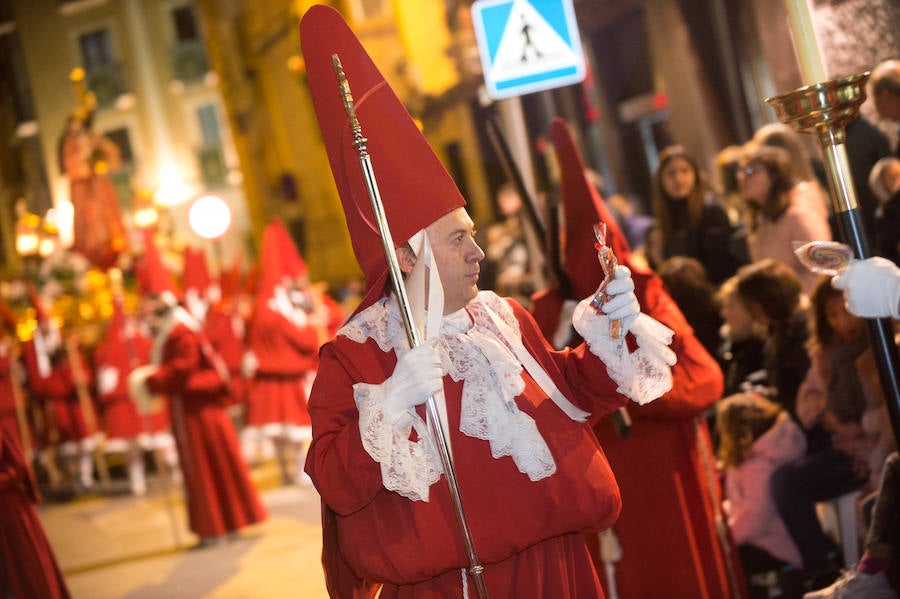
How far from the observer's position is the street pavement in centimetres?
713

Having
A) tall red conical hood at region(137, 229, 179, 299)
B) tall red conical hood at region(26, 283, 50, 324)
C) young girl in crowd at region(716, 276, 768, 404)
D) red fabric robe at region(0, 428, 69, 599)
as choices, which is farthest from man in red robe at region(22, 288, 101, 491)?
young girl in crowd at region(716, 276, 768, 404)

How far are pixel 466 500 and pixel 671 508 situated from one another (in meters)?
1.92

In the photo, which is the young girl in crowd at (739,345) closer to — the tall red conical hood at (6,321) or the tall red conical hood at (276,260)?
the tall red conical hood at (276,260)

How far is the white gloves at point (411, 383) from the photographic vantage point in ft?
8.50

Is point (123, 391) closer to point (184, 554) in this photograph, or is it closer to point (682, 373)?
point (184, 554)

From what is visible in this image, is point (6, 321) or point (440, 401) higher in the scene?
point (6, 321)

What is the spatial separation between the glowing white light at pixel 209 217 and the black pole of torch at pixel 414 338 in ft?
44.3

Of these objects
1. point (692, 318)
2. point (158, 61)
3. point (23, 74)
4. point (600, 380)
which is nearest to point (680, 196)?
point (692, 318)

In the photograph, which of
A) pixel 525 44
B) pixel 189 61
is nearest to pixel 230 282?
pixel 525 44

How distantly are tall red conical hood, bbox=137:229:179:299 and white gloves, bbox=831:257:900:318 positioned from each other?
6.70 meters

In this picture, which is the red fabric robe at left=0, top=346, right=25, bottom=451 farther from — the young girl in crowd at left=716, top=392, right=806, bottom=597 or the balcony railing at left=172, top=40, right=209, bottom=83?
the balcony railing at left=172, top=40, right=209, bottom=83

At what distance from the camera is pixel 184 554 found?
8.70 metres

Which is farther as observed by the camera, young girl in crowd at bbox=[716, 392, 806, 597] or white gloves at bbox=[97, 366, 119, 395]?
white gloves at bbox=[97, 366, 119, 395]

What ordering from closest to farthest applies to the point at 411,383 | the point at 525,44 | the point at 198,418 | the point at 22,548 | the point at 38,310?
the point at 411,383 → the point at 525,44 → the point at 22,548 → the point at 198,418 → the point at 38,310
